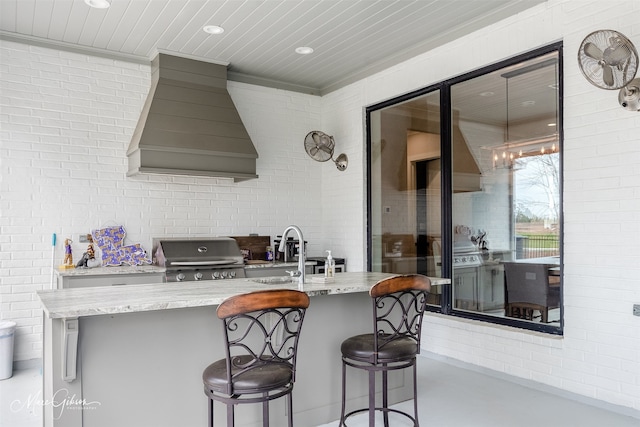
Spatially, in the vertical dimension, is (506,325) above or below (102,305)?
below

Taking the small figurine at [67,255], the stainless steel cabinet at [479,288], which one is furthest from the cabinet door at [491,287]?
the small figurine at [67,255]

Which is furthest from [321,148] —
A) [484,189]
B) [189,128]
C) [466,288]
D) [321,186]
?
[466,288]

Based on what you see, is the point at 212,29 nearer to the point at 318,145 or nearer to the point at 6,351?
the point at 318,145

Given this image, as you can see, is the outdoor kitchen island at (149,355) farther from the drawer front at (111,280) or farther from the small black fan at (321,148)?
the small black fan at (321,148)

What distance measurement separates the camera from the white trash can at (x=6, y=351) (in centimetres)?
396

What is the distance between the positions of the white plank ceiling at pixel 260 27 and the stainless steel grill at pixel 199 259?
1.98 metres

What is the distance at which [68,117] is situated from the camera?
15.1 feet

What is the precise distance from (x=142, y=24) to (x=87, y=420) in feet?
10.8

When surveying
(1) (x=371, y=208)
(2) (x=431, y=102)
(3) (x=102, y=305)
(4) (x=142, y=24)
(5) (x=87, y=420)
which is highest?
(4) (x=142, y=24)

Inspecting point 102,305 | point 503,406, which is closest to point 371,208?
point 503,406

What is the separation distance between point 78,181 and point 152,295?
2746 millimetres

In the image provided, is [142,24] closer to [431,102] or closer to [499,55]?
[431,102]

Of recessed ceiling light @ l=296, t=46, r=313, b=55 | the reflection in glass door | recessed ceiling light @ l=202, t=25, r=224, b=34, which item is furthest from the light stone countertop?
Answer: recessed ceiling light @ l=296, t=46, r=313, b=55

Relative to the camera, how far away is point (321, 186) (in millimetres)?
6246
